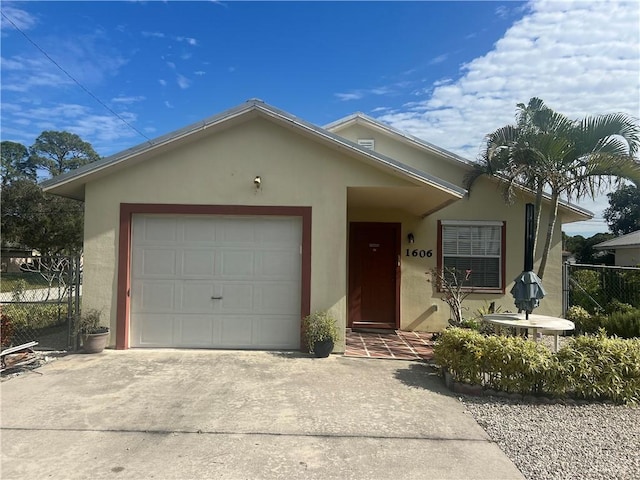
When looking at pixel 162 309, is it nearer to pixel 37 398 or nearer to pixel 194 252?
pixel 194 252

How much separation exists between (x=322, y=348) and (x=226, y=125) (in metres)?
4.17

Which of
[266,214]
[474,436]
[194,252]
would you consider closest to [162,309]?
[194,252]

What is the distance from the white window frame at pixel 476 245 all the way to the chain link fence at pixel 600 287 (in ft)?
5.73

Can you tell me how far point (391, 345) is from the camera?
8367 millimetres

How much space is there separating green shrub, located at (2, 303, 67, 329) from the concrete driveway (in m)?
3.64

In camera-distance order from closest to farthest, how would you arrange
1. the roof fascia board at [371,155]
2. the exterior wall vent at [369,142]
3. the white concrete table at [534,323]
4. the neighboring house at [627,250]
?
the white concrete table at [534,323] → the roof fascia board at [371,155] → the exterior wall vent at [369,142] → the neighboring house at [627,250]

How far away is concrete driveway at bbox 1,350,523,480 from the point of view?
364 cm

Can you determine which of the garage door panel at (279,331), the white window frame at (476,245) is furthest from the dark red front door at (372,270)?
the garage door panel at (279,331)

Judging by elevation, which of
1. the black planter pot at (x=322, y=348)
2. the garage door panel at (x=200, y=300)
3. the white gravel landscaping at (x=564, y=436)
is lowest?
the white gravel landscaping at (x=564, y=436)

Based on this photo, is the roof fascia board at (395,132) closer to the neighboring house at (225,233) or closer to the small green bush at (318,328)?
the neighboring house at (225,233)

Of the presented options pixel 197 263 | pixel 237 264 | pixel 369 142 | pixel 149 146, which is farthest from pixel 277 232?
pixel 369 142

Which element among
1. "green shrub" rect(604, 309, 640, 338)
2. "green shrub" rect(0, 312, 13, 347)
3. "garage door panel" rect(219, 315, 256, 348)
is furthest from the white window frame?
"green shrub" rect(0, 312, 13, 347)

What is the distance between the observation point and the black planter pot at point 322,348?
720 centimetres

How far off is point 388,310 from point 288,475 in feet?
22.5
